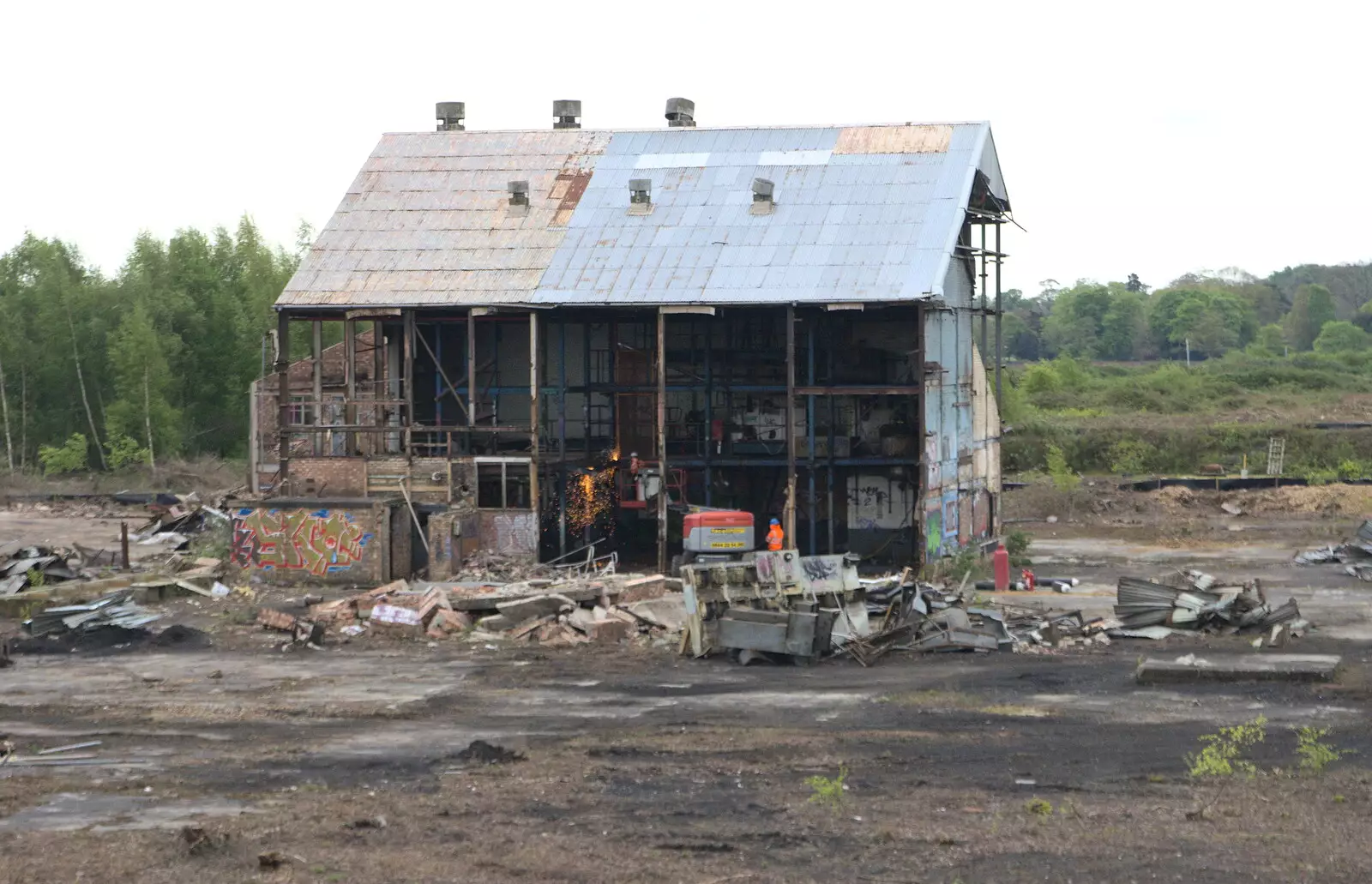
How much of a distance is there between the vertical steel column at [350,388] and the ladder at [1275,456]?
1468 inches

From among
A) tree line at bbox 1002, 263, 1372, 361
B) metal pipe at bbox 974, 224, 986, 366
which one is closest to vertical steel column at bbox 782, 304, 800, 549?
metal pipe at bbox 974, 224, 986, 366

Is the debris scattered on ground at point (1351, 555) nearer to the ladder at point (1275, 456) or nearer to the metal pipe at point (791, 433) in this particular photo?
the metal pipe at point (791, 433)

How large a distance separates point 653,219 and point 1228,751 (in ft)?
82.9

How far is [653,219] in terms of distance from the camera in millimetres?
42094

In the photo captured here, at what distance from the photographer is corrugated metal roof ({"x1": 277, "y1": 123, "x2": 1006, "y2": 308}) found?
3944 cm

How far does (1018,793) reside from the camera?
1817 centimetres

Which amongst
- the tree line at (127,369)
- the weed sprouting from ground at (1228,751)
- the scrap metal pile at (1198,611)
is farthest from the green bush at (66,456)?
the weed sprouting from ground at (1228,751)

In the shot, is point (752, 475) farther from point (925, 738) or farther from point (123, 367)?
point (123, 367)

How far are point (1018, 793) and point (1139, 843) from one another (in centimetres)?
235

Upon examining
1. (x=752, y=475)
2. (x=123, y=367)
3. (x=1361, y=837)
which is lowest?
(x=1361, y=837)

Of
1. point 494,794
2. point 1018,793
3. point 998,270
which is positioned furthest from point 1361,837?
point 998,270

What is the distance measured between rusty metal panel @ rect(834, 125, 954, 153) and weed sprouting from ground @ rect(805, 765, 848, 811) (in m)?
26.4

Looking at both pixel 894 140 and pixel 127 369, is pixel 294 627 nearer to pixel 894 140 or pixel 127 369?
pixel 894 140

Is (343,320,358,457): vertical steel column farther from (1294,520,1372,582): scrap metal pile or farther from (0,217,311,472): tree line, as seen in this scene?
(0,217,311,472): tree line
